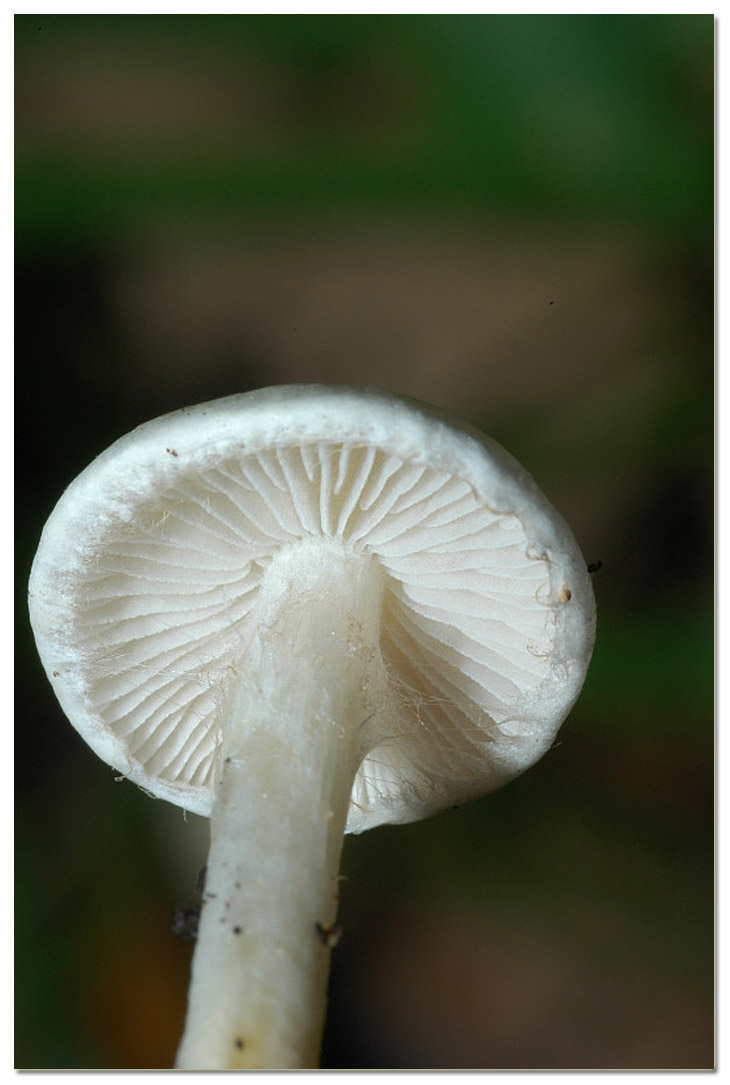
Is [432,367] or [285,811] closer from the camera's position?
[285,811]

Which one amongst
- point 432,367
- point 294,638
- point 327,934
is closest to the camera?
point 327,934

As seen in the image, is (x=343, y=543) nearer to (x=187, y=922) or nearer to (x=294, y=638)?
(x=294, y=638)

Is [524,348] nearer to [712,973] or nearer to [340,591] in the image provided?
[340,591]

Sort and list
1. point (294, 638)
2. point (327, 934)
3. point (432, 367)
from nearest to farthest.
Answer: point (327, 934) → point (294, 638) → point (432, 367)

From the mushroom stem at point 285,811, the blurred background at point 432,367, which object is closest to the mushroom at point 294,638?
the mushroom stem at point 285,811

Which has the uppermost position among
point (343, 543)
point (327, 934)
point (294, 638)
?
point (343, 543)

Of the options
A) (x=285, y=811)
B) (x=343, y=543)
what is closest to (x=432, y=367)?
(x=343, y=543)

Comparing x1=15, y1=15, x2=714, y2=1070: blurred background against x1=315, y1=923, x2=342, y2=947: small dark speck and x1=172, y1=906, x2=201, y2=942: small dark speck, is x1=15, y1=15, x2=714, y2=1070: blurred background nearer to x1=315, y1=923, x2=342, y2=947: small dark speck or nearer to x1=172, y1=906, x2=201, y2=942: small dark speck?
x1=172, y1=906, x2=201, y2=942: small dark speck

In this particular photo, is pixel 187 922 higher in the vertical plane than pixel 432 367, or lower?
lower
